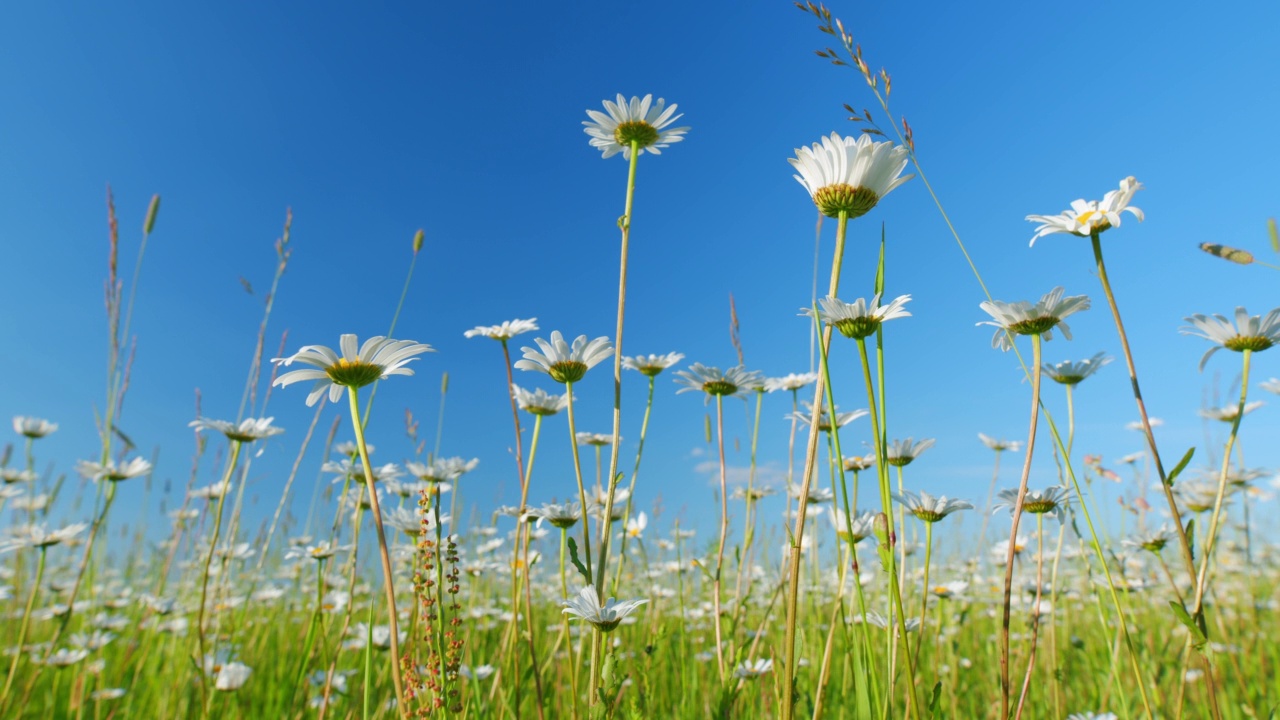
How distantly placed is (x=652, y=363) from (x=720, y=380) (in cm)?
22

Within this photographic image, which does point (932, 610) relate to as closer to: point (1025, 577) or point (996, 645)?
point (996, 645)

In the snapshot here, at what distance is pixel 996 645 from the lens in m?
3.61

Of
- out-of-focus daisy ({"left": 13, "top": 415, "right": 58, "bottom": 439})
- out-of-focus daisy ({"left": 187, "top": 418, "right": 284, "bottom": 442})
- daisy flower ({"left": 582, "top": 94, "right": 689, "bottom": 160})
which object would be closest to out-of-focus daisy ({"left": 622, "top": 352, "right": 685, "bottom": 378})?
daisy flower ({"left": 582, "top": 94, "right": 689, "bottom": 160})

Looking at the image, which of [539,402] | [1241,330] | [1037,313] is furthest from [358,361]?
[1241,330]

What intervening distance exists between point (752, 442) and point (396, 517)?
1.11m

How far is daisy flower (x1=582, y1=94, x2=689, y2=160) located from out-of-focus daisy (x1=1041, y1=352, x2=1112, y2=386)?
3.41 ft

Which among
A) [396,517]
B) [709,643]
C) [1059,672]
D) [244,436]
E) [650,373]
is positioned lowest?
[709,643]

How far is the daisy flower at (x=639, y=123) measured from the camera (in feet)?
5.15

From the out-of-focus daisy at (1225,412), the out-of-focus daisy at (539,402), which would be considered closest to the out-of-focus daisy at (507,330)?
the out-of-focus daisy at (539,402)

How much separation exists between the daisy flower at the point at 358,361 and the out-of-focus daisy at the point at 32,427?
122 inches

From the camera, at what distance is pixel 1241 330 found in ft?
4.35

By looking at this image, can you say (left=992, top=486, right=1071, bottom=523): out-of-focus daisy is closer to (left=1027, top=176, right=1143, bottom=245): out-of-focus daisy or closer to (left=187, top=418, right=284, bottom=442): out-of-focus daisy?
(left=1027, top=176, right=1143, bottom=245): out-of-focus daisy

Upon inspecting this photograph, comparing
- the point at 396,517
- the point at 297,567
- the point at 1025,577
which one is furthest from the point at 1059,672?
the point at 297,567

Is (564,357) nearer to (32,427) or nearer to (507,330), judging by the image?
(507,330)
